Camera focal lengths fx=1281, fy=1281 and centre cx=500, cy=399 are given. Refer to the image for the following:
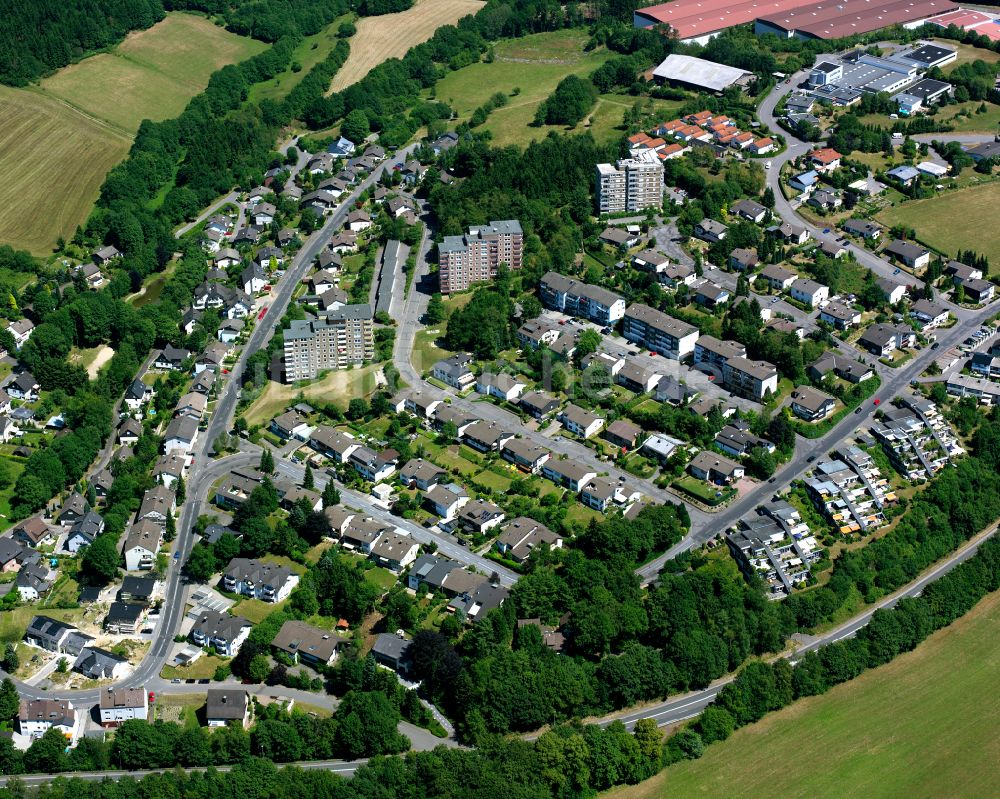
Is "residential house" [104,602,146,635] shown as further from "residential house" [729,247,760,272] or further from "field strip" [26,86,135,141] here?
"field strip" [26,86,135,141]

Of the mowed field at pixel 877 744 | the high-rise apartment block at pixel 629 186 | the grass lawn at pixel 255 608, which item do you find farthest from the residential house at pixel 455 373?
the mowed field at pixel 877 744

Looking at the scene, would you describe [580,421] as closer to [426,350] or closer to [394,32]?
[426,350]

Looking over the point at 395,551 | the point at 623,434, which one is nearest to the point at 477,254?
the point at 623,434

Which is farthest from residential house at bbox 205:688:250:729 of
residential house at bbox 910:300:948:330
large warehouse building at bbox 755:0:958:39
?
large warehouse building at bbox 755:0:958:39

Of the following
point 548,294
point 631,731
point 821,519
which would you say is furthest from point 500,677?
point 548,294

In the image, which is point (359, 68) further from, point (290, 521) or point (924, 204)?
point (290, 521)

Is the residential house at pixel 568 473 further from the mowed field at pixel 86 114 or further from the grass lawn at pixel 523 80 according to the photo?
the mowed field at pixel 86 114
